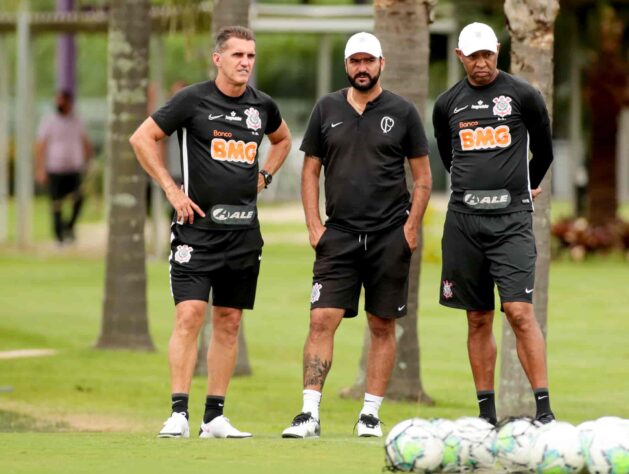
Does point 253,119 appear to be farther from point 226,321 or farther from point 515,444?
point 515,444

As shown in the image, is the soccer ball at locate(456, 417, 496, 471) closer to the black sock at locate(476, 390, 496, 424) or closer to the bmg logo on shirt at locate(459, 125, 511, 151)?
the black sock at locate(476, 390, 496, 424)

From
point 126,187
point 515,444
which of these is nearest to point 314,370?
point 515,444

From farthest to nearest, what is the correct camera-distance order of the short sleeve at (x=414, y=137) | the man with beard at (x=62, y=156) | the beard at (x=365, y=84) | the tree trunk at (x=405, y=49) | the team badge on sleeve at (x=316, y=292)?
the man with beard at (x=62, y=156)
the tree trunk at (x=405, y=49)
the team badge on sleeve at (x=316, y=292)
the short sleeve at (x=414, y=137)
the beard at (x=365, y=84)

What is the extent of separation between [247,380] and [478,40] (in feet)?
17.5

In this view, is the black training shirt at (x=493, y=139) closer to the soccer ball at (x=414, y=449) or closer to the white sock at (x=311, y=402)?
the white sock at (x=311, y=402)

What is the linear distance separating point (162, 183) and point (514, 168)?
2034mm

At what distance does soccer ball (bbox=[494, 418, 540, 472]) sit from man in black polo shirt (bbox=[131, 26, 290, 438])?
239 centimetres

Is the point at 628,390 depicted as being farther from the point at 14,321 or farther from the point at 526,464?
the point at 14,321

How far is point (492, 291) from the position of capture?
980cm

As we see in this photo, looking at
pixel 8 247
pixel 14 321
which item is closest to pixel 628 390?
pixel 14 321

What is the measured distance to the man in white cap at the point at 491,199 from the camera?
376 inches

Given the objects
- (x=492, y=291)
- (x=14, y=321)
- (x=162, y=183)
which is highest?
(x=162, y=183)

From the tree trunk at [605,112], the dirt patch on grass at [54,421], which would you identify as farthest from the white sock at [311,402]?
the tree trunk at [605,112]

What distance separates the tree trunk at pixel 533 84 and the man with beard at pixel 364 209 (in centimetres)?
156
